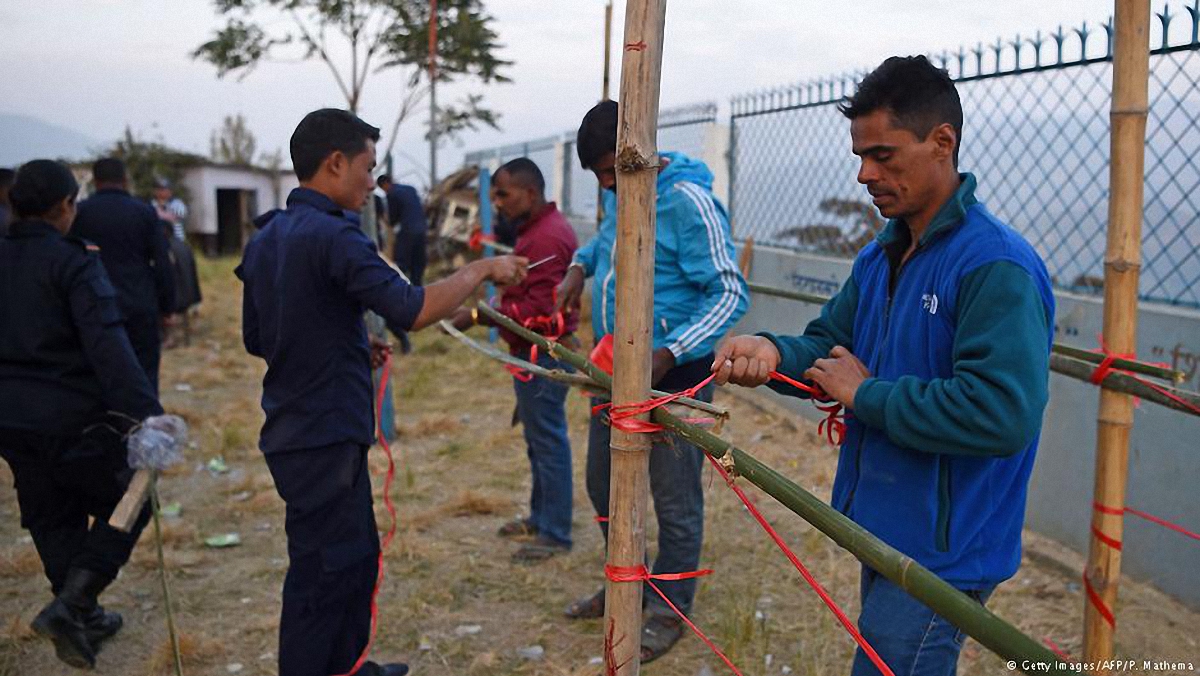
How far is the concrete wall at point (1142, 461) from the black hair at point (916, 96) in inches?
99.6

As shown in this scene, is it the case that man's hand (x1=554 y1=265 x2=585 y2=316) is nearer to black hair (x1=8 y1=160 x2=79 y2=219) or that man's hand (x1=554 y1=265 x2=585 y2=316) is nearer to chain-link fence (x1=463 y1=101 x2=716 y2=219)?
black hair (x1=8 y1=160 x2=79 y2=219)

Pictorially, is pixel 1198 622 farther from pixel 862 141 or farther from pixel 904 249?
pixel 862 141

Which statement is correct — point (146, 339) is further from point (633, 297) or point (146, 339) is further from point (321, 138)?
point (633, 297)

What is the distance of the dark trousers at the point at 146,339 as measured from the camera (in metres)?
5.72

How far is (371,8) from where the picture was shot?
17.0 meters

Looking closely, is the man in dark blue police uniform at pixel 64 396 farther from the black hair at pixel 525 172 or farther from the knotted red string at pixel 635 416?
the knotted red string at pixel 635 416

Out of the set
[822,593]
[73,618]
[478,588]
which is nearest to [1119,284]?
[822,593]

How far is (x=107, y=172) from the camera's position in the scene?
5.81 metres

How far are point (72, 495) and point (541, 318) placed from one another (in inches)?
79.9

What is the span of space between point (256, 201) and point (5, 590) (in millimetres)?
21154

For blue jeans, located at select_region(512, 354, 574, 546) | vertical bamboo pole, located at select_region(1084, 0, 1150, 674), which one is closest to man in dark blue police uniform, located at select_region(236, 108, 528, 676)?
blue jeans, located at select_region(512, 354, 574, 546)

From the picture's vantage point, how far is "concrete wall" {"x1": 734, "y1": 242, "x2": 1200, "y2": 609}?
3.76 meters

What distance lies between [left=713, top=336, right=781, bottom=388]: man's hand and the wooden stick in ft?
6.98

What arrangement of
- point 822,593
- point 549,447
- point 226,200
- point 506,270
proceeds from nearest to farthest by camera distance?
1. point 822,593
2. point 506,270
3. point 549,447
4. point 226,200
